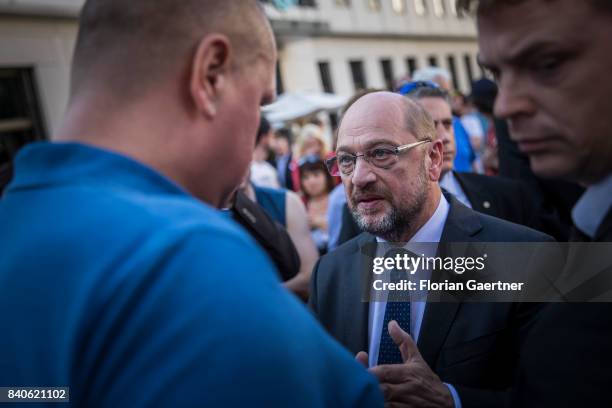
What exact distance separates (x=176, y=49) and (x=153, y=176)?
27cm

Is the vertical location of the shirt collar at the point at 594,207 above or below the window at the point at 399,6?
below

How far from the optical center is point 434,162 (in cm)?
254

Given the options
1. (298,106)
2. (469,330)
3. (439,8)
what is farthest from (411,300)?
(439,8)

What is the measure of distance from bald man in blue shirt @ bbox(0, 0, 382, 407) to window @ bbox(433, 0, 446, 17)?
1307 inches

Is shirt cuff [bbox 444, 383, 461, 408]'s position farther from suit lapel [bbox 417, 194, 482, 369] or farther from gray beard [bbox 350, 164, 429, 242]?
gray beard [bbox 350, 164, 429, 242]

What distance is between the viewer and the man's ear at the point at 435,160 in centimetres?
250

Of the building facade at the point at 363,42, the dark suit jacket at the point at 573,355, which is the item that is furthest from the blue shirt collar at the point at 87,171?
the building facade at the point at 363,42

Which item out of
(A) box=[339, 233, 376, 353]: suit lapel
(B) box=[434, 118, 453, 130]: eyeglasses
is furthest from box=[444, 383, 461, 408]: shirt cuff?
(B) box=[434, 118, 453, 130]: eyeglasses

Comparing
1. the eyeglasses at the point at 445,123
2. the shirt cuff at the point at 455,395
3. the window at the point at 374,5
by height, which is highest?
the window at the point at 374,5

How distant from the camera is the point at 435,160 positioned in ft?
8.39

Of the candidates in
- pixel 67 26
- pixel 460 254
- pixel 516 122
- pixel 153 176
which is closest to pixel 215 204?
pixel 153 176

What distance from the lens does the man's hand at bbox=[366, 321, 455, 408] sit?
1.63m

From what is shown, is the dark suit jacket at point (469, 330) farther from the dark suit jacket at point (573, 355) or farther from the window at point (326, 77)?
the window at point (326, 77)

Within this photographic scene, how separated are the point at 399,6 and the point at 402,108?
91.4 feet
